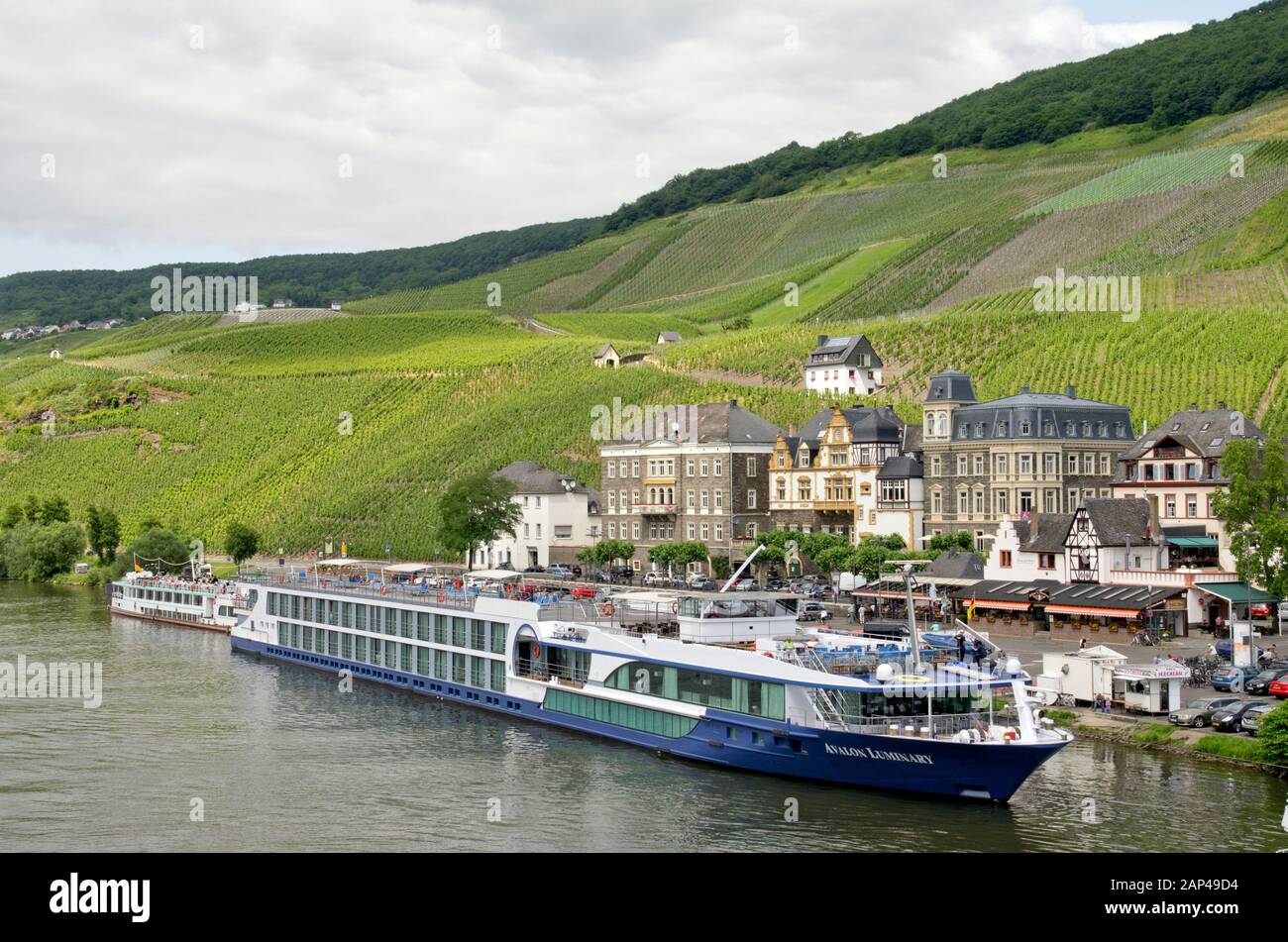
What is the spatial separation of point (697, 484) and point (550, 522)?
11.8 m

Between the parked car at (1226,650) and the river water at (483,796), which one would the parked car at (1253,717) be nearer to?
the river water at (483,796)

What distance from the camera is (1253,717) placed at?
42.7 metres

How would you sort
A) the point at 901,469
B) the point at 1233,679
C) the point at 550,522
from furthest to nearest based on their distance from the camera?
the point at 550,522, the point at 901,469, the point at 1233,679

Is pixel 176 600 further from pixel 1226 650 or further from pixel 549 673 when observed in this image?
pixel 1226 650

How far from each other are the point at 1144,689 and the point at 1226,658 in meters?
9.73

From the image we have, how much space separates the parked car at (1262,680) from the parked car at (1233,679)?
0.16 metres

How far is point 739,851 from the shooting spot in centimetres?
3459

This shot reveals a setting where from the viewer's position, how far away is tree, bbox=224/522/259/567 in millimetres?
111125

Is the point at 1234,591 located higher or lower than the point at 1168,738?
higher

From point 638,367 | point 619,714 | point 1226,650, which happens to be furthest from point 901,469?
point 638,367

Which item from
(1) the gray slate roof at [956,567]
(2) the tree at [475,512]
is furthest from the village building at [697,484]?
(1) the gray slate roof at [956,567]

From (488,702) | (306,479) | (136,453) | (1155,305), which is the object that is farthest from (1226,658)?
(136,453)

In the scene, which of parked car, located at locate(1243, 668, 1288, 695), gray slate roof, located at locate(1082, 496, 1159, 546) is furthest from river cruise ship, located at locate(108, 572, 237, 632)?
parked car, located at locate(1243, 668, 1288, 695)

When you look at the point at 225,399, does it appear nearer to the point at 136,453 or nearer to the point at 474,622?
the point at 136,453
